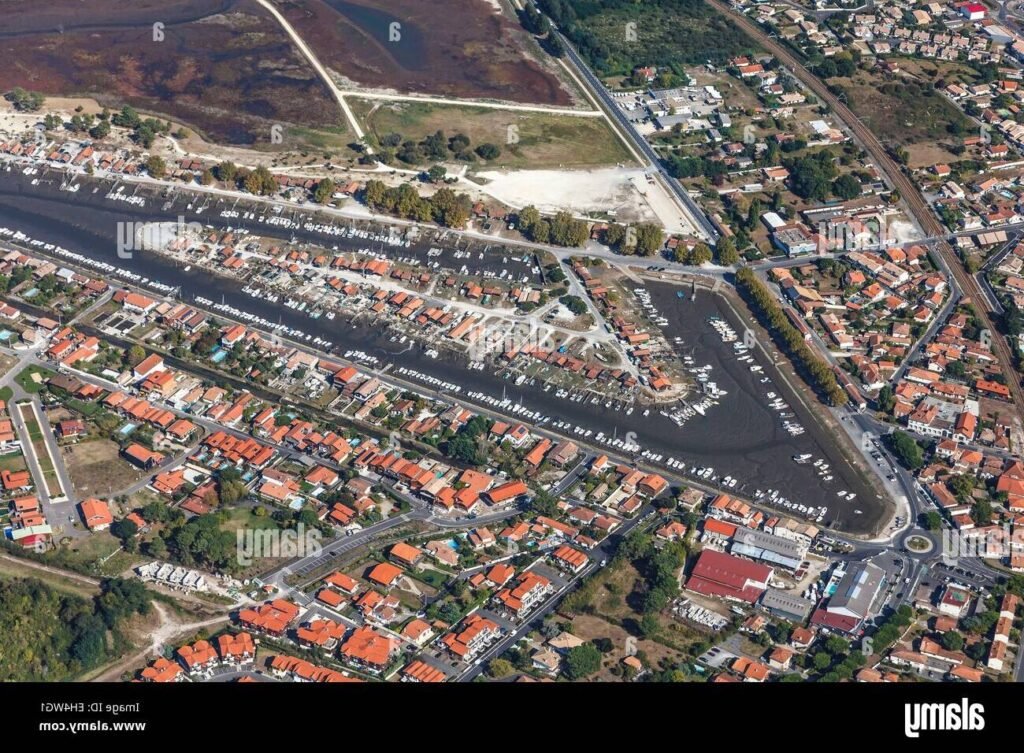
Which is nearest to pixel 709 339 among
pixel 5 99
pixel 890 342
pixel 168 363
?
pixel 890 342

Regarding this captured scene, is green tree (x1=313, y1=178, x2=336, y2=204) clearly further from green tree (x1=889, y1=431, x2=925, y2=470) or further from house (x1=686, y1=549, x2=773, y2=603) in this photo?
house (x1=686, y1=549, x2=773, y2=603)

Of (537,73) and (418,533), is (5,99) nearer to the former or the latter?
(537,73)

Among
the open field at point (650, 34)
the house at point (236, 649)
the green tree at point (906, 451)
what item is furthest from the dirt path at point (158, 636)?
the open field at point (650, 34)

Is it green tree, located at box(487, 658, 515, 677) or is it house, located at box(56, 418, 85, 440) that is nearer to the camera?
green tree, located at box(487, 658, 515, 677)

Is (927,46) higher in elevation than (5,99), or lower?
higher

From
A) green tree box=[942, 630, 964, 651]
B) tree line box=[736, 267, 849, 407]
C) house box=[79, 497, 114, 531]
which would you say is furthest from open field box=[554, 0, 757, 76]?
green tree box=[942, 630, 964, 651]

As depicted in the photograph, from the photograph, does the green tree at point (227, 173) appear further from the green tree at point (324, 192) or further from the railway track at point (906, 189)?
the railway track at point (906, 189)
